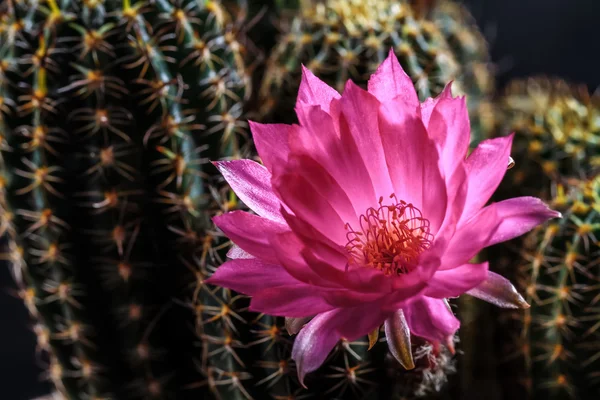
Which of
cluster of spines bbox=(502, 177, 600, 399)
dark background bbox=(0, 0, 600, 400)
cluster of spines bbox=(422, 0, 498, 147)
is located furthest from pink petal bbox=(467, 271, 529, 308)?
dark background bbox=(0, 0, 600, 400)

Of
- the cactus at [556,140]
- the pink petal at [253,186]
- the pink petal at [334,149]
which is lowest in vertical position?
the cactus at [556,140]

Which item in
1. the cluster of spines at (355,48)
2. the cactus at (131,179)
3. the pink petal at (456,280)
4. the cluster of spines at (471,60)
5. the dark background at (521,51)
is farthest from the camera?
the dark background at (521,51)

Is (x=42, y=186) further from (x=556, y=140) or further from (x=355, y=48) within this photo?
(x=556, y=140)

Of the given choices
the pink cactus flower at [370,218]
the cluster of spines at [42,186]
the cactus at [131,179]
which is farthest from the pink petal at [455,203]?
the cluster of spines at [42,186]

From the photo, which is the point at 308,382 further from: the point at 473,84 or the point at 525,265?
the point at 473,84

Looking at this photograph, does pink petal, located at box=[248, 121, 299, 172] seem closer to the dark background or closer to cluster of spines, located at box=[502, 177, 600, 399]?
cluster of spines, located at box=[502, 177, 600, 399]

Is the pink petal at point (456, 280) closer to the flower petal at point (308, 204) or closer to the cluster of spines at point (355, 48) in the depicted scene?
the flower petal at point (308, 204)

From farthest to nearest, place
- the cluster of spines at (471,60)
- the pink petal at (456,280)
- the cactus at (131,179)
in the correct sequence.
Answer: the cluster of spines at (471,60) < the cactus at (131,179) < the pink petal at (456,280)

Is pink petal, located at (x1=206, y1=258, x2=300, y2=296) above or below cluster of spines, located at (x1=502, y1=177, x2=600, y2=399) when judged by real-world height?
above
